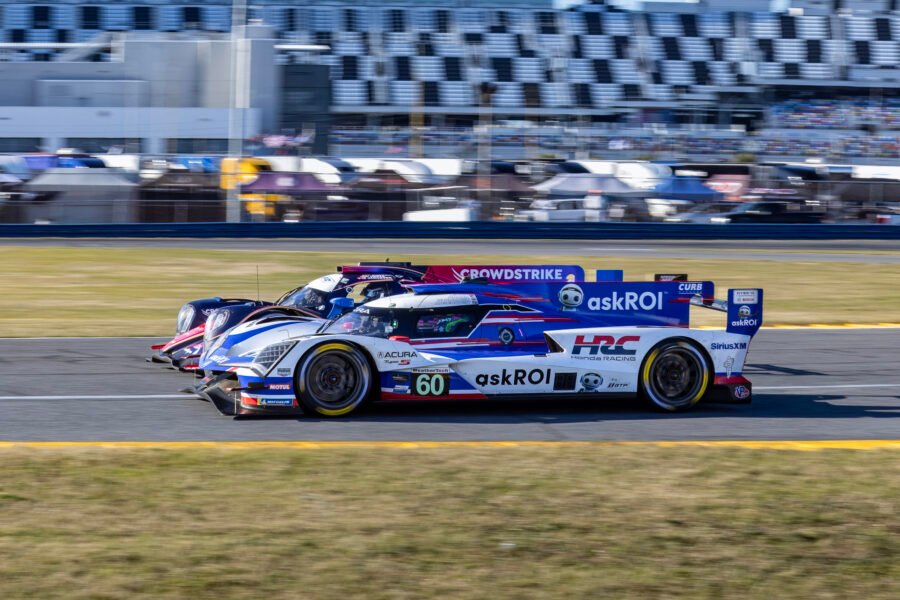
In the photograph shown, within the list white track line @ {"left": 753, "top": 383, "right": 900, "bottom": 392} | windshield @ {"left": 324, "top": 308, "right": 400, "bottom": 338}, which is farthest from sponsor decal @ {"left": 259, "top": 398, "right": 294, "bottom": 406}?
white track line @ {"left": 753, "top": 383, "right": 900, "bottom": 392}

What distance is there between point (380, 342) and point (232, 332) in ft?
5.05

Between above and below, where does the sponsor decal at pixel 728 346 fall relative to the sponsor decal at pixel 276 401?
above

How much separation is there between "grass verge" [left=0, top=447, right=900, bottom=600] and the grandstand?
45624 millimetres

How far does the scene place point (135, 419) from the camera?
8.58m

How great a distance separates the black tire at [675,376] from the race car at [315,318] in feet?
4.56

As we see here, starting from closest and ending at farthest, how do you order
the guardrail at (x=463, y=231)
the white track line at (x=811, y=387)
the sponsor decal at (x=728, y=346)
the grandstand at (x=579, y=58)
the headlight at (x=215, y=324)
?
the sponsor decal at (x=728, y=346) < the headlight at (x=215, y=324) < the white track line at (x=811, y=387) < the guardrail at (x=463, y=231) < the grandstand at (x=579, y=58)

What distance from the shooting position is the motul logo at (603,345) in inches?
346

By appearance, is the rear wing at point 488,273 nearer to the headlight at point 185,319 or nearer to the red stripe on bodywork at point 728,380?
the headlight at point 185,319

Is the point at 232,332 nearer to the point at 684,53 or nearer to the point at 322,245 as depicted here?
the point at 322,245

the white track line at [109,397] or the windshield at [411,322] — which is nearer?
the windshield at [411,322]

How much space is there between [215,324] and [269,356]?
199 cm

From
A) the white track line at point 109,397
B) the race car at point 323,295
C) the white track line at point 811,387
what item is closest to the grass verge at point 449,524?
the white track line at point 109,397

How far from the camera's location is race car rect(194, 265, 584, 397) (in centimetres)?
888

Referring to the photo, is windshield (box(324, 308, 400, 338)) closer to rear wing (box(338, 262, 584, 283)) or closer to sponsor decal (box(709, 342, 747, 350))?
rear wing (box(338, 262, 584, 283))
